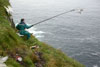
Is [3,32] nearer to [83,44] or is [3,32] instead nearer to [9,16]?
[9,16]

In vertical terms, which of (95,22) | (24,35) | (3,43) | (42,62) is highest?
(3,43)

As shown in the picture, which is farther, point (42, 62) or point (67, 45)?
point (67, 45)

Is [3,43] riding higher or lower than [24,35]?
Answer: higher

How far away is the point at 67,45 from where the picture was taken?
52.4 m

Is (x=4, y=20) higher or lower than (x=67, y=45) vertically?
higher

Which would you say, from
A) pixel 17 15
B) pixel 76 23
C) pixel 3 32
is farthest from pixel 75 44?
pixel 3 32

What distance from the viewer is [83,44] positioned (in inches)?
2130

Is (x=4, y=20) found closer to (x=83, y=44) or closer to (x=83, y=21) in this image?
(x=83, y=44)

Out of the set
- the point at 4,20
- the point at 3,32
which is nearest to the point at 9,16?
the point at 4,20

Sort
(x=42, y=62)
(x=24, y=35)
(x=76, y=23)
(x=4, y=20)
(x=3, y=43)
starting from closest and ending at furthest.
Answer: (x=3, y=43)
(x=42, y=62)
(x=4, y=20)
(x=24, y=35)
(x=76, y=23)

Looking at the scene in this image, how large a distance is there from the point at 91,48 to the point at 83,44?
3.56m

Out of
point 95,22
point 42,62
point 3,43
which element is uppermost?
point 3,43

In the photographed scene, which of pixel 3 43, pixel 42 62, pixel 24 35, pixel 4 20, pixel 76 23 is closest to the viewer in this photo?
pixel 3 43

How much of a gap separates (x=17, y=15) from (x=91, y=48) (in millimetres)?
40704
